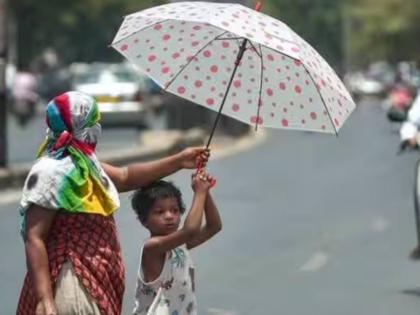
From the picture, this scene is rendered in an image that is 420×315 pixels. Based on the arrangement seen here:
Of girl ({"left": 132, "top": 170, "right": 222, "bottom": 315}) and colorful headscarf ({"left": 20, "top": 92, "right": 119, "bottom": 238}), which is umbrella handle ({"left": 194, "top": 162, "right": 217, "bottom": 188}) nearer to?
girl ({"left": 132, "top": 170, "right": 222, "bottom": 315})

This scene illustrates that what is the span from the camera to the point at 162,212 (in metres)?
6.28

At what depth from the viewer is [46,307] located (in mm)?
5555

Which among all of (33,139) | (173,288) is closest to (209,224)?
(173,288)

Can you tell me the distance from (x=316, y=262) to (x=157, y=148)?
14469mm

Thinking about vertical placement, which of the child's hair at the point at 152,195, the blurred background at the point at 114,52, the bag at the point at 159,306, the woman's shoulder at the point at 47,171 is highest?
the woman's shoulder at the point at 47,171

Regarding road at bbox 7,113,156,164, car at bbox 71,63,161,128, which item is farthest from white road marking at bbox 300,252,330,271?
car at bbox 71,63,161,128

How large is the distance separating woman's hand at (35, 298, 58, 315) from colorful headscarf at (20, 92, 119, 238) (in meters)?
0.34

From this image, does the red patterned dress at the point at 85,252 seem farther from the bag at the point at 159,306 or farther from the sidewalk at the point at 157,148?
the sidewalk at the point at 157,148

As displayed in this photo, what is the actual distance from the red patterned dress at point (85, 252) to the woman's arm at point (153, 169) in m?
0.46

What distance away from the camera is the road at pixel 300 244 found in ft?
36.7

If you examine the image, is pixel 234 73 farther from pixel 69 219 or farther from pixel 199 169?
pixel 69 219

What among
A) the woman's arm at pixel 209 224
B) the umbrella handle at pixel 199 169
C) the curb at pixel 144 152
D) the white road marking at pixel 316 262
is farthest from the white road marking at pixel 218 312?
the curb at pixel 144 152

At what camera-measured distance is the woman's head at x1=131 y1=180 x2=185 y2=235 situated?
6250mm

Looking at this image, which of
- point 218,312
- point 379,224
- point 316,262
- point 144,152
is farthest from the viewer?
point 144,152
